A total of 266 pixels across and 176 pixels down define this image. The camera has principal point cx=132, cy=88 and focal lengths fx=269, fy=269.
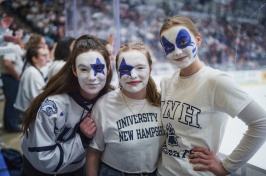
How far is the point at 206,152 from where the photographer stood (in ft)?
3.24

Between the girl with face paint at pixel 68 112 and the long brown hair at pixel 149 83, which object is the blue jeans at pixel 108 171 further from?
the long brown hair at pixel 149 83

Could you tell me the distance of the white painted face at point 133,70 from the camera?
3.57ft

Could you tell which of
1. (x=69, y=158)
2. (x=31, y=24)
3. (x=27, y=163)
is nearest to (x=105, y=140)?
(x=69, y=158)

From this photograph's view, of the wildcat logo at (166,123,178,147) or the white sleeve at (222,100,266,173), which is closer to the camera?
the white sleeve at (222,100,266,173)

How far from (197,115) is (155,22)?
13.0ft

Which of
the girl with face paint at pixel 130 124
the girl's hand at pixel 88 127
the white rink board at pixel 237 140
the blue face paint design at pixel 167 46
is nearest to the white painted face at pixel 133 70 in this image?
the girl with face paint at pixel 130 124

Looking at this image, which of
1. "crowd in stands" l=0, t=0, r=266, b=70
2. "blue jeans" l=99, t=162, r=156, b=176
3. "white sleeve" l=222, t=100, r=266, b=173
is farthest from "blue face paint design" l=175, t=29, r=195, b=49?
"crowd in stands" l=0, t=0, r=266, b=70

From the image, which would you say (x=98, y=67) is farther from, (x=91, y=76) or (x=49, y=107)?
(x=49, y=107)

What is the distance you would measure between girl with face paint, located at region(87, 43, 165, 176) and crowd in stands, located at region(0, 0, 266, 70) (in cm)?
92

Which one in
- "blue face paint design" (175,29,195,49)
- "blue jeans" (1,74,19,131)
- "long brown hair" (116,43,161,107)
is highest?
"blue face paint design" (175,29,195,49)

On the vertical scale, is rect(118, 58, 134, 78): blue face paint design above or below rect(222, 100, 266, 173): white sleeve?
above

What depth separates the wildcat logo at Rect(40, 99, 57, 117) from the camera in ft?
3.85

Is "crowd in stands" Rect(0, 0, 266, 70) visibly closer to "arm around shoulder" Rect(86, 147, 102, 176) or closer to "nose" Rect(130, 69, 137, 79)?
"nose" Rect(130, 69, 137, 79)

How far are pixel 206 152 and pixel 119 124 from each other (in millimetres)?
359
